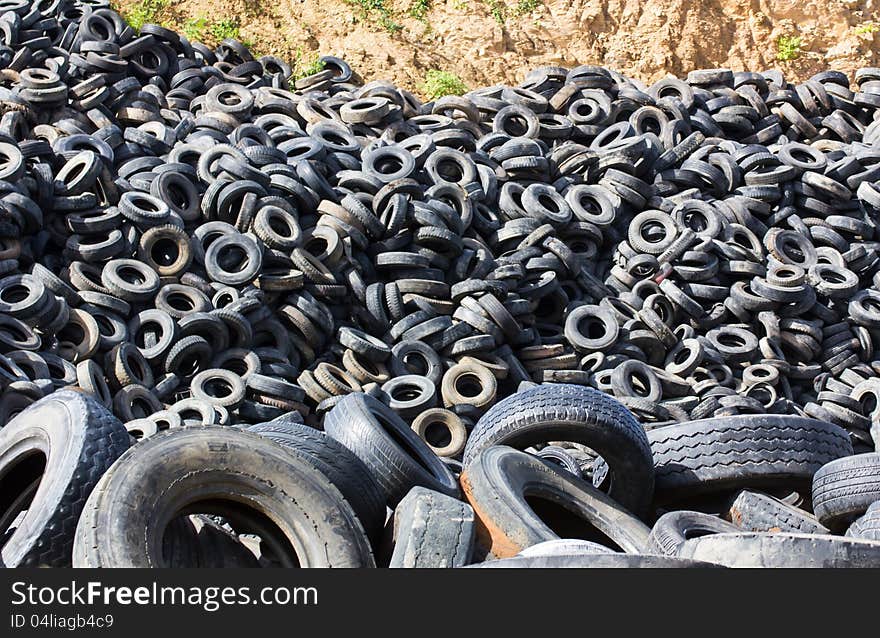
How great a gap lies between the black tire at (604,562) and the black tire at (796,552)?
428 mm

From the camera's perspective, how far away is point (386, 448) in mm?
6848

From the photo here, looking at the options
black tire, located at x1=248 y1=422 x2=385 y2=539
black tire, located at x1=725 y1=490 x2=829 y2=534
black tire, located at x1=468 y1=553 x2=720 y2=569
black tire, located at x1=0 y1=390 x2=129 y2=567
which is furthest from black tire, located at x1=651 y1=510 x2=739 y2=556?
black tire, located at x1=0 y1=390 x2=129 y2=567

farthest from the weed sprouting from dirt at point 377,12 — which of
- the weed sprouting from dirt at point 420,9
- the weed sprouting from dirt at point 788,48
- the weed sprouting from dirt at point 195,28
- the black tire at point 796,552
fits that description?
the black tire at point 796,552

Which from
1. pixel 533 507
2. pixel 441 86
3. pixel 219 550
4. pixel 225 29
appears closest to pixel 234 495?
pixel 219 550

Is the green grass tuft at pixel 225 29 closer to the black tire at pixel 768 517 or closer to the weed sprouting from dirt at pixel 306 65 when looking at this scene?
the weed sprouting from dirt at pixel 306 65

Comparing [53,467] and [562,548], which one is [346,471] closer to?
[562,548]

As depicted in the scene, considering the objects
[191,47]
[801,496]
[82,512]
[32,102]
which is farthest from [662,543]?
[191,47]

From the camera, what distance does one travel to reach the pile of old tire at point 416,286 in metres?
6.73

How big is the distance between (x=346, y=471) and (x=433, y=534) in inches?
41.6

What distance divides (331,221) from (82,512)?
7.73 metres

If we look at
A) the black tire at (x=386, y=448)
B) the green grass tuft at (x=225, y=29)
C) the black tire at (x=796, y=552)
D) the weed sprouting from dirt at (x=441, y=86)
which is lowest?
the black tire at (x=386, y=448)

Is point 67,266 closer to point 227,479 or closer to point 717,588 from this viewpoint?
point 227,479

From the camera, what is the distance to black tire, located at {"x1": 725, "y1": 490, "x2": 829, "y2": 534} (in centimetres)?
705

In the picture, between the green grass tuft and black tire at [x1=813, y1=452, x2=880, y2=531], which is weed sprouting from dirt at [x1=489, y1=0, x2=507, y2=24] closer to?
the green grass tuft
